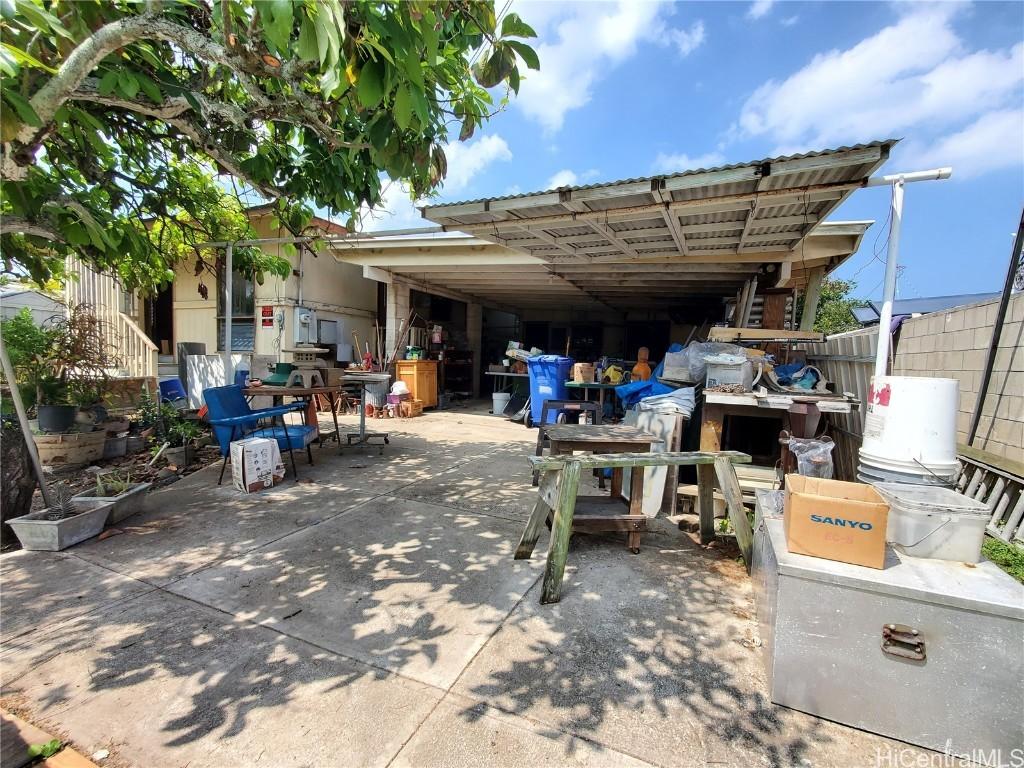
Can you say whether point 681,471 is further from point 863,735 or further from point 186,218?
point 186,218

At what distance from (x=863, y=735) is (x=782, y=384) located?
3639 mm

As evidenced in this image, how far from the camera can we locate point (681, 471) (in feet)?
15.0

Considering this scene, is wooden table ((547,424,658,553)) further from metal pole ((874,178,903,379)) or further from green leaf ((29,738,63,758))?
green leaf ((29,738,63,758))

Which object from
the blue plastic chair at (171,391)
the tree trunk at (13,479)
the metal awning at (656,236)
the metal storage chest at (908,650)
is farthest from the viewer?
the blue plastic chair at (171,391)

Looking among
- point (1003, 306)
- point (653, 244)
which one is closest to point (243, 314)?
point (653, 244)

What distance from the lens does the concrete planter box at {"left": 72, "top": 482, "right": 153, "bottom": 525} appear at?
333cm

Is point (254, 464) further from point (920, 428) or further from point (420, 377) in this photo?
point (420, 377)

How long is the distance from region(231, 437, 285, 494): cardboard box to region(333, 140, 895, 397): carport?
3066 millimetres

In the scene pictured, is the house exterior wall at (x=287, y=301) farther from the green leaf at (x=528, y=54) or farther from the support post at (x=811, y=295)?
the support post at (x=811, y=295)

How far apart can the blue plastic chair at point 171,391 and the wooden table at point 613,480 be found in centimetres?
715

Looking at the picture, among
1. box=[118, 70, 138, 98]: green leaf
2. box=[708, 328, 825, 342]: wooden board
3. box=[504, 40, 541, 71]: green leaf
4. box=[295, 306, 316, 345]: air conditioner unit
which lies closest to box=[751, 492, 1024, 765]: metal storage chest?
box=[504, 40, 541, 71]: green leaf

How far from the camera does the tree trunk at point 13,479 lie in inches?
125

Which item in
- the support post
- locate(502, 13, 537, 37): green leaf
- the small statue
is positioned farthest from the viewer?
the small statue

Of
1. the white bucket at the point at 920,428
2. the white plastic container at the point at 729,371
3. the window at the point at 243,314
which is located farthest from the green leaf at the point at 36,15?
the window at the point at 243,314
